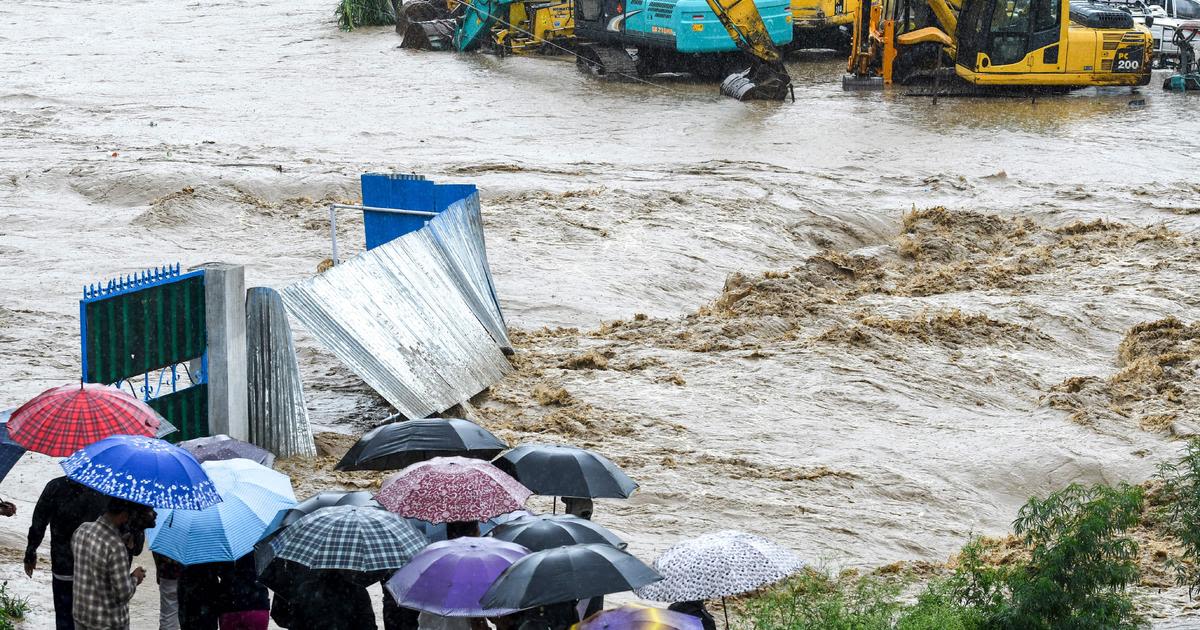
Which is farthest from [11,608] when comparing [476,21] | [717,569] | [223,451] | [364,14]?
[364,14]

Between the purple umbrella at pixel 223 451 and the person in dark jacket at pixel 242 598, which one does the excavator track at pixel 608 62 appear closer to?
the purple umbrella at pixel 223 451

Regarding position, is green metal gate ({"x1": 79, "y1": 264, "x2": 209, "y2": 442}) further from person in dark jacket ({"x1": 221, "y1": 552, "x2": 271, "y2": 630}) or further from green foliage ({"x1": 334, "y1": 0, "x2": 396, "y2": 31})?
green foliage ({"x1": 334, "y1": 0, "x2": 396, "y2": 31})

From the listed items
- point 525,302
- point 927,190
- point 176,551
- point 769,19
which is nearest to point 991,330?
point 525,302

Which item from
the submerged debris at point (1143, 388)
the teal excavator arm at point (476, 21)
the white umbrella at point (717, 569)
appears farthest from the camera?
the teal excavator arm at point (476, 21)

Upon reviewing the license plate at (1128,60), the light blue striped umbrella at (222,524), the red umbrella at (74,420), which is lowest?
the light blue striped umbrella at (222,524)

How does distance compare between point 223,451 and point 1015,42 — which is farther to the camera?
point 1015,42

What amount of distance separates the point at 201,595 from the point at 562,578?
1.86 m

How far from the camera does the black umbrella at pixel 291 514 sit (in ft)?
18.7

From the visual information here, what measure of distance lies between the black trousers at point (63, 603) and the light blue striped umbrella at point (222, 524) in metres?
0.49

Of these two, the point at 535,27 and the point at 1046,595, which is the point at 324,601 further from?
the point at 535,27

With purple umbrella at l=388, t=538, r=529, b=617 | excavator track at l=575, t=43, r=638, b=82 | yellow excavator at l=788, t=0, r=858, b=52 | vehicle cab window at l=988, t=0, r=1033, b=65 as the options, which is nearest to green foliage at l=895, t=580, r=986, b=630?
purple umbrella at l=388, t=538, r=529, b=617

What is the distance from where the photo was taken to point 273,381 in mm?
9000

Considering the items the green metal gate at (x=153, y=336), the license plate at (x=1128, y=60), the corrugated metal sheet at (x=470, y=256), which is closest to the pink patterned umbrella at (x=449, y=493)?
the green metal gate at (x=153, y=336)

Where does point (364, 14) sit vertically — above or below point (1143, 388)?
above
